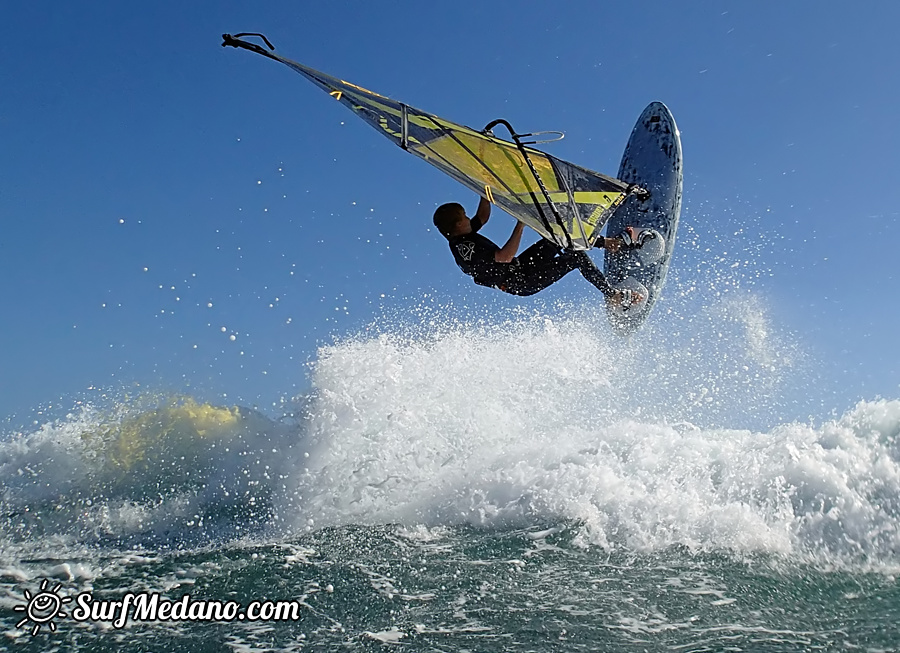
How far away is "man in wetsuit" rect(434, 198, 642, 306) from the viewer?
563 centimetres

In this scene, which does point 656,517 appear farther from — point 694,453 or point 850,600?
point 694,453

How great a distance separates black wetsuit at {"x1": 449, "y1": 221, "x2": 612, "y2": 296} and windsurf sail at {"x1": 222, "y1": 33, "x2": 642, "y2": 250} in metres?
0.74

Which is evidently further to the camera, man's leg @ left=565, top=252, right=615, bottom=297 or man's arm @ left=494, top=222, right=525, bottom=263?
man's leg @ left=565, top=252, right=615, bottom=297

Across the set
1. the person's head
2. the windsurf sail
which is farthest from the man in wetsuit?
the windsurf sail

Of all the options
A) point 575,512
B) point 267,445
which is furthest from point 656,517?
point 267,445

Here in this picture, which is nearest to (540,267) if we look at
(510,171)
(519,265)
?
(519,265)

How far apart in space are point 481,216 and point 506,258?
1.54 feet

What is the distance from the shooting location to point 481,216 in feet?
18.6

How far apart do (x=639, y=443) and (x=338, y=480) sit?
465 cm

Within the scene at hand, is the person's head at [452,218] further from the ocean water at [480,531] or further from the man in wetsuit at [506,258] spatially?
the ocean water at [480,531]

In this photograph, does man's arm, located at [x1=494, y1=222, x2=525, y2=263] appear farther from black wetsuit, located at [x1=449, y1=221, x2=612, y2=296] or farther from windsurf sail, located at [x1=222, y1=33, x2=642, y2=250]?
windsurf sail, located at [x1=222, y1=33, x2=642, y2=250]

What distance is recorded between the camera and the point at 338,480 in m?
7.92

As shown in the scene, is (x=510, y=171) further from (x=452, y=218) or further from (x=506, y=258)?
(x=506, y=258)

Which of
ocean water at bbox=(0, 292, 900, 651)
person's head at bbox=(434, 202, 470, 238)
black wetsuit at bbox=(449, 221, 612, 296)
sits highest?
person's head at bbox=(434, 202, 470, 238)
